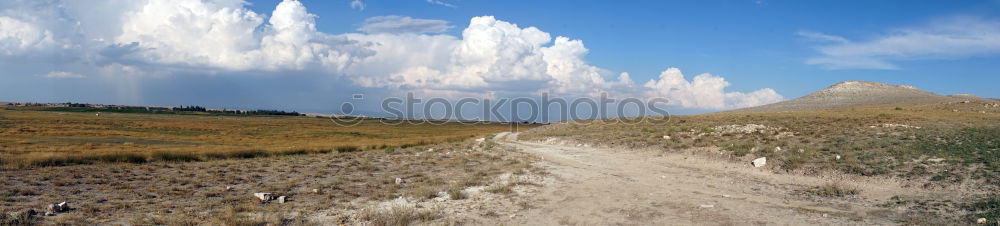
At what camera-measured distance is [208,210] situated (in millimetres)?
10398

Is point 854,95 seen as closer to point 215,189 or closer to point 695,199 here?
point 695,199

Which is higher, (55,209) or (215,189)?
(55,209)

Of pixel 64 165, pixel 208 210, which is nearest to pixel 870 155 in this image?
pixel 208 210

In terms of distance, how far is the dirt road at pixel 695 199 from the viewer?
32.0 feet

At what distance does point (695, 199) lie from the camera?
1187 centimetres

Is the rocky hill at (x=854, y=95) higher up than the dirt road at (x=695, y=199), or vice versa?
the rocky hill at (x=854, y=95)

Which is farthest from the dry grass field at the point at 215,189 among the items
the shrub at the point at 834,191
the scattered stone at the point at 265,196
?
the shrub at the point at 834,191

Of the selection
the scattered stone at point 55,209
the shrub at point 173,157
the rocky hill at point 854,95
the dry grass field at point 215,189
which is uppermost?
the rocky hill at point 854,95

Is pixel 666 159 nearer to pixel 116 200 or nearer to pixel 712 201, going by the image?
pixel 712 201

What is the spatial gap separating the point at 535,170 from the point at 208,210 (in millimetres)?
10324

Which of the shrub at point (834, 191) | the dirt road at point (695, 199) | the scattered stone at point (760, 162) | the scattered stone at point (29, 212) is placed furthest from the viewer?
the scattered stone at point (760, 162)

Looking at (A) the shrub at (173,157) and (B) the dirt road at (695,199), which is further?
(A) the shrub at (173,157)

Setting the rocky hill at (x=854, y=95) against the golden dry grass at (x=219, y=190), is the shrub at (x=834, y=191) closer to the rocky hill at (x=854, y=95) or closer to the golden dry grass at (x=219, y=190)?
the golden dry grass at (x=219, y=190)

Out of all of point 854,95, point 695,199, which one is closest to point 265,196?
point 695,199
